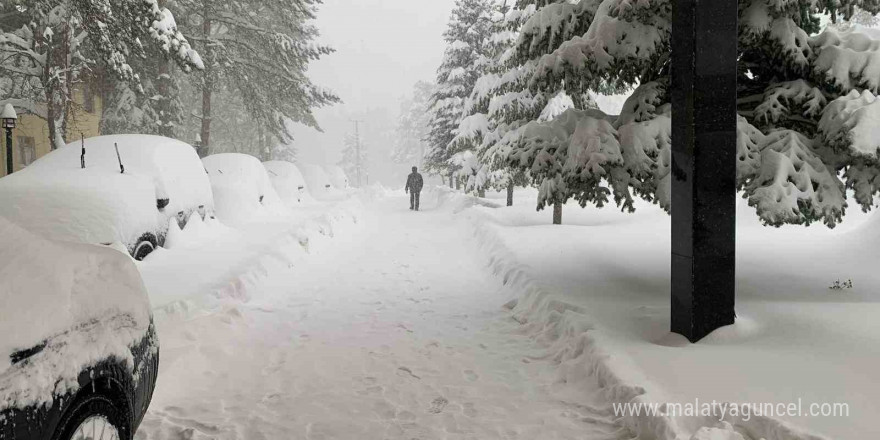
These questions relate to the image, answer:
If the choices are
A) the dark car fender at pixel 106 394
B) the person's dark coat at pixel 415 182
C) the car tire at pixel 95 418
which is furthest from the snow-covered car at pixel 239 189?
the car tire at pixel 95 418

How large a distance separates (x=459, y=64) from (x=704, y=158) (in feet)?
67.2

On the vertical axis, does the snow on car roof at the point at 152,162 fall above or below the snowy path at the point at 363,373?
above

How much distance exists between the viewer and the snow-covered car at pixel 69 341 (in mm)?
2129

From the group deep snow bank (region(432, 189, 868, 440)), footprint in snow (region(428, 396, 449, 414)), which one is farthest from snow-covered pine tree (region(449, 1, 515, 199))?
footprint in snow (region(428, 396, 449, 414))

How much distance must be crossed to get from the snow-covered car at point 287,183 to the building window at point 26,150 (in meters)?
12.7

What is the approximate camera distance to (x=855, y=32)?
625 cm

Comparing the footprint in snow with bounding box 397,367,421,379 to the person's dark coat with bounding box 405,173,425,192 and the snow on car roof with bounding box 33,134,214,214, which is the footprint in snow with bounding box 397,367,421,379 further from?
the person's dark coat with bounding box 405,173,425,192

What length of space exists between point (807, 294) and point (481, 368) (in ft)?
13.1

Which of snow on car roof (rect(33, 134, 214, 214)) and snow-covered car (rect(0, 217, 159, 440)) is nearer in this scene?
snow-covered car (rect(0, 217, 159, 440))

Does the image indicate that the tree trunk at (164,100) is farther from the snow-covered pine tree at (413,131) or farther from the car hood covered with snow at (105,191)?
the snow-covered pine tree at (413,131)

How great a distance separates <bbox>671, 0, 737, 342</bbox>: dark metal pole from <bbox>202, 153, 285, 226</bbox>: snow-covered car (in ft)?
36.7

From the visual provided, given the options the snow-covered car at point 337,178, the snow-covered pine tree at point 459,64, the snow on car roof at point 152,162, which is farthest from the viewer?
the snow-covered car at point 337,178

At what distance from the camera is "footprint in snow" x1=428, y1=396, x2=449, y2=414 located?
4059 mm

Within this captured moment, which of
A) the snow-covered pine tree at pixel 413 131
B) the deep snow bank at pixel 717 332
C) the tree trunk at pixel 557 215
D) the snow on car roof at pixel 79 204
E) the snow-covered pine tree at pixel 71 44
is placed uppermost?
the snow-covered pine tree at pixel 413 131
